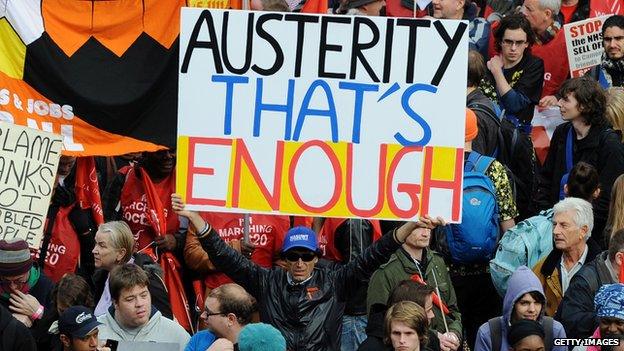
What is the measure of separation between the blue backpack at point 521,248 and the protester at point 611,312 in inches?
52.1

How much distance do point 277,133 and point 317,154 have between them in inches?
10.6

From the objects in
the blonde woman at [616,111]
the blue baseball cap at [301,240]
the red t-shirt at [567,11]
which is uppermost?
the red t-shirt at [567,11]

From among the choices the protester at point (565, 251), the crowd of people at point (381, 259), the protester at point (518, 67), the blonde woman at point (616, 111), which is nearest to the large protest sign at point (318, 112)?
the crowd of people at point (381, 259)

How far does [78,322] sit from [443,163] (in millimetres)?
2311

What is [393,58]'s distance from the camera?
10812mm

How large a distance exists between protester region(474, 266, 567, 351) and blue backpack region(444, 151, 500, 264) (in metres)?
1.26

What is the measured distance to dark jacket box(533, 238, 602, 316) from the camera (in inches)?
468

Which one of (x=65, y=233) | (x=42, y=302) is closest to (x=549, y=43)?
(x=65, y=233)

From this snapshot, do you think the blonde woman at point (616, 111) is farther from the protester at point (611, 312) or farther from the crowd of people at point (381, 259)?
the protester at point (611, 312)

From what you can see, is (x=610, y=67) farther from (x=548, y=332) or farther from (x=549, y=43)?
(x=548, y=332)

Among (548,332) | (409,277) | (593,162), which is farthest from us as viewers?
(593,162)

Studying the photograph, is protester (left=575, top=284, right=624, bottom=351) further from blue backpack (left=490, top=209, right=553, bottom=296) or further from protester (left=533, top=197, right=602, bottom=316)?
blue backpack (left=490, top=209, right=553, bottom=296)

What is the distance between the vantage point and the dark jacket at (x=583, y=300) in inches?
441

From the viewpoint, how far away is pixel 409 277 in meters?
11.8
